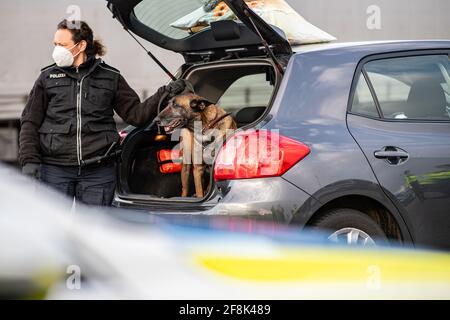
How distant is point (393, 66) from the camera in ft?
16.4

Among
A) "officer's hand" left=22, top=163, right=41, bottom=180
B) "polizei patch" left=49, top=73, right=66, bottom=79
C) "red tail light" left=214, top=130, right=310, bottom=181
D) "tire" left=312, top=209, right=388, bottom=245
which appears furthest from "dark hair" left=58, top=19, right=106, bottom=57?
"tire" left=312, top=209, right=388, bottom=245

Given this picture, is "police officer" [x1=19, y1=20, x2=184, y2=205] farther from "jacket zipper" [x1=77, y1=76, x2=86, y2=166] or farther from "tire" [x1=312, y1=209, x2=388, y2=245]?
"tire" [x1=312, y1=209, x2=388, y2=245]

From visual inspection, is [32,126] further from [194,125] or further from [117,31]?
[117,31]

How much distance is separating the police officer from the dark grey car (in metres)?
0.19

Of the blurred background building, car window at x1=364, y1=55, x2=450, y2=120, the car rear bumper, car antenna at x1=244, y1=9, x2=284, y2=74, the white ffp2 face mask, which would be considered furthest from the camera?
the blurred background building

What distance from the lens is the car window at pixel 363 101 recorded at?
4.77 m

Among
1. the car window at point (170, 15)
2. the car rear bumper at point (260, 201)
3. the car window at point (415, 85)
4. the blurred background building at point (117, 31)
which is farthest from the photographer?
the blurred background building at point (117, 31)

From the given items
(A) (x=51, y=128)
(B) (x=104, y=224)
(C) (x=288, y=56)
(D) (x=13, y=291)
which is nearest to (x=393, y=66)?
(C) (x=288, y=56)

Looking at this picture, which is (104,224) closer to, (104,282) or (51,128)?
(104,282)

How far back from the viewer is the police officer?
5.23m

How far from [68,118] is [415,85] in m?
2.00

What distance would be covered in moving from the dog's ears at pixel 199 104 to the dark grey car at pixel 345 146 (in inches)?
15.1

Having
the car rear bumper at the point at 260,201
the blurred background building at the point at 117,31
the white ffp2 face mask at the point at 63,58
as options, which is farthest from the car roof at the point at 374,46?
the blurred background building at the point at 117,31

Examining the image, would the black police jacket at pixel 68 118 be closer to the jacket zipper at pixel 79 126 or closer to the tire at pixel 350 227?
the jacket zipper at pixel 79 126
